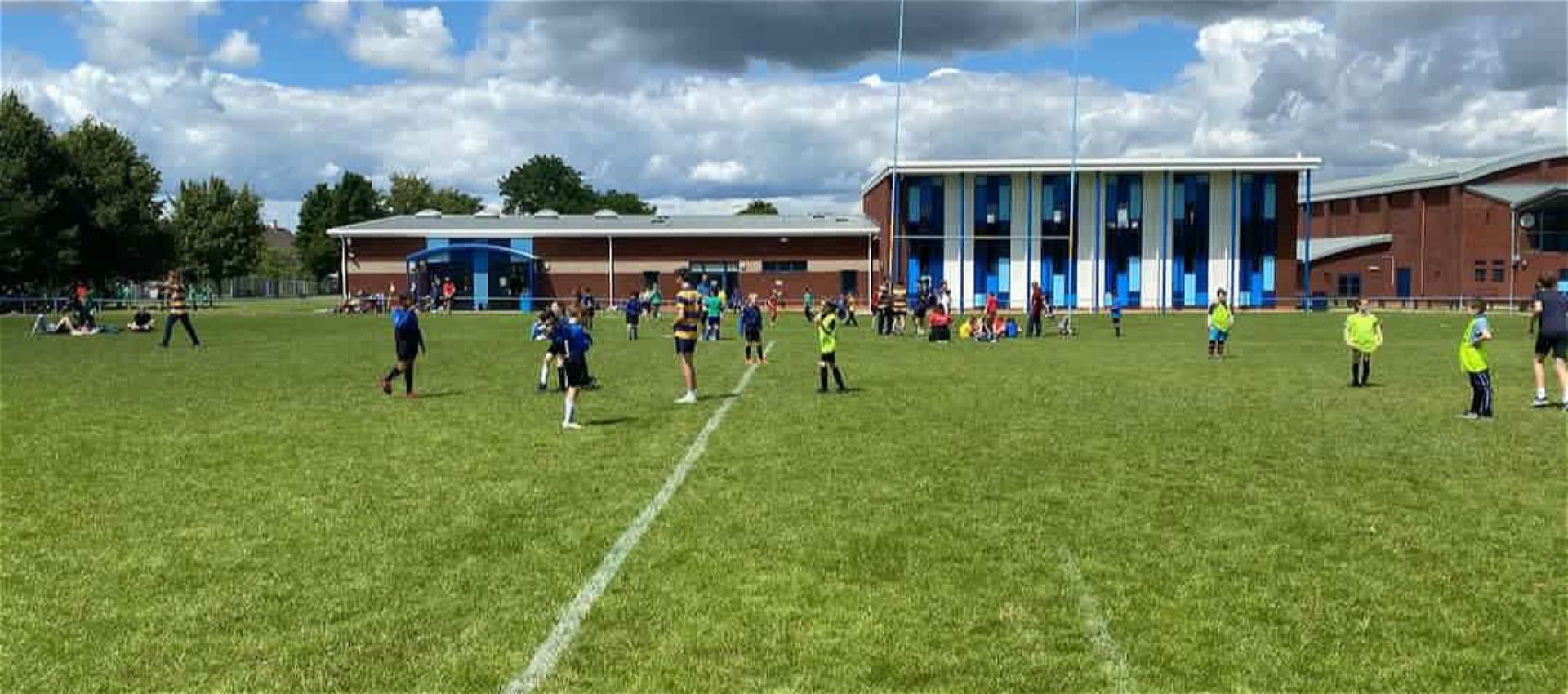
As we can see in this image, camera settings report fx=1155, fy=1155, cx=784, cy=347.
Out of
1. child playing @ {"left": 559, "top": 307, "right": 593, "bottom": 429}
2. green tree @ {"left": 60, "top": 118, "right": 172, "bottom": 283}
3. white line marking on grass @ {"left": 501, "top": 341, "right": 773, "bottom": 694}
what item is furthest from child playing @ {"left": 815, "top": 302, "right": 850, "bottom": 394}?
green tree @ {"left": 60, "top": 118, "right": 172, "bottom": 283}

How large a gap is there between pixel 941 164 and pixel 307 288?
281ft

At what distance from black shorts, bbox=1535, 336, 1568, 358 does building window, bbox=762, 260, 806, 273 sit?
154ft

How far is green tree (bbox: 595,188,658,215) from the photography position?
461 feet

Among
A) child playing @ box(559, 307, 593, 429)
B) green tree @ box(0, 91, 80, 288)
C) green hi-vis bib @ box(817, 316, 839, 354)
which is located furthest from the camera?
green tree @ box(0, 91, 80, 288)

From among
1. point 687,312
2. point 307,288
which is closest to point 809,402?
point 687,312

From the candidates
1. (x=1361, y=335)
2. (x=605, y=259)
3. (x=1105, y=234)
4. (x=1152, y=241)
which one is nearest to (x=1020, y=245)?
(x=1105, y=234)

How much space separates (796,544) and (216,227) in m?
92.3

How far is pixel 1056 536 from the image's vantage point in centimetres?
755

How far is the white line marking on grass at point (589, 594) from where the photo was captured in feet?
16.4

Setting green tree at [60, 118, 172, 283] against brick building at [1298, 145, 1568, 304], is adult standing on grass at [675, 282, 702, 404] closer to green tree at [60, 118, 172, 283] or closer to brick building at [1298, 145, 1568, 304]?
brick building at [1298, 145, 1568, 304]

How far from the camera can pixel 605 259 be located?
202ft

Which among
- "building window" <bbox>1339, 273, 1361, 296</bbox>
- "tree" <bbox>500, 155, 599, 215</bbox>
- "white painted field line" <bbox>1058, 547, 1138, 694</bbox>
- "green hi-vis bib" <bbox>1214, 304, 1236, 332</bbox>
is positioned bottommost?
"white painted field line" <bbox>1058, 547, 1138, 694</bbox>

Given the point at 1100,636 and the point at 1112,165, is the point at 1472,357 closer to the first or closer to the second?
the point at 1100,636

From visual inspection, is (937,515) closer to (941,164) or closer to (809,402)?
(809,402)
